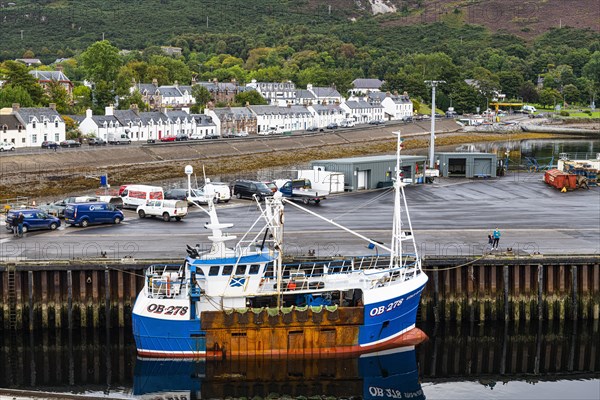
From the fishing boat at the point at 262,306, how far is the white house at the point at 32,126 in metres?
80.8

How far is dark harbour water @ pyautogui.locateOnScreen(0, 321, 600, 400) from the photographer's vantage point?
144 ft

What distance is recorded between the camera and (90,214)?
2586 inches

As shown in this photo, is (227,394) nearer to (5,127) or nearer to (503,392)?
(503,392)

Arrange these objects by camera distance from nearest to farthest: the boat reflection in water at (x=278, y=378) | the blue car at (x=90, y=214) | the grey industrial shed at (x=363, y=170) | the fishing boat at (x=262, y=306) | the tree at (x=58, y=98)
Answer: the boat reflection in water at (x=278, y=378) → the fishing boat at (x=262, y=306) → the blue car at (x=90, y=214) → the grey industrial shed at (x=363, y=170) → the tree at (x=58, y=98)

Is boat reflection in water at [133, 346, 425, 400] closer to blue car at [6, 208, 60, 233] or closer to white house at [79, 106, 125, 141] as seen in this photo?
blue car at [6, 208, 60, 233]

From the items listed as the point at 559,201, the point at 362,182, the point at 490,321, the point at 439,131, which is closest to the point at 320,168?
the point at 362,182

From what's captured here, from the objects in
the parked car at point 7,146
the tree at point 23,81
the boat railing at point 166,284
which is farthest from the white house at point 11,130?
the boat railing at point 166,284

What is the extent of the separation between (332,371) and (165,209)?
2731 centimetres

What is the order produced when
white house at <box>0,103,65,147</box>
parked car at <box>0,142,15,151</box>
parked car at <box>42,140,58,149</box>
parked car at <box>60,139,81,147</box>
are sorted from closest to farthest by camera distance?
parked car at <box>0,142,15,151</box>
parked car at <box>42,140,58,149</box>
white house at <box>0,103,65,147</box>
parked car at <box>60,139,81,147</box>

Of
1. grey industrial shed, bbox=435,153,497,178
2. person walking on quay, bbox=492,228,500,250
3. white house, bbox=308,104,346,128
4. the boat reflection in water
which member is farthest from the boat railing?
white house, bbox=308,104,346,128

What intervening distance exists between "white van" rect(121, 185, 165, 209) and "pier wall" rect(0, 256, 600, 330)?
21423 millimetres

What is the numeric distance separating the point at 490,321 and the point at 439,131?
143642 mm

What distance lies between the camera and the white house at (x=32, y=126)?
4799 inches

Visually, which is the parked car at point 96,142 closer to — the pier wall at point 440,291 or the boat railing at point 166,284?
the pier wall at point 440,291
